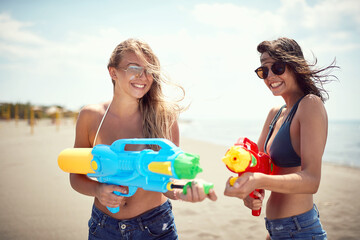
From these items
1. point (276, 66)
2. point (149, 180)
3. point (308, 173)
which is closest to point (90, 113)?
point (149, 180)

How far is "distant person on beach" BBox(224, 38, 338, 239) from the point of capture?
1.68 m

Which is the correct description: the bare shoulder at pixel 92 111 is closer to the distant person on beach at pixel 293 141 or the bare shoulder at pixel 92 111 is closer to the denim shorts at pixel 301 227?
the distant person on beach at pixel 293 141

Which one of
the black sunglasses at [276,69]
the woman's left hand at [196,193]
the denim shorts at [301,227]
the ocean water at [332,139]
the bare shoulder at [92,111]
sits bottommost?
the ocean water at [332,139]

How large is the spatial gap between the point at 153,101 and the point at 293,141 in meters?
1.35

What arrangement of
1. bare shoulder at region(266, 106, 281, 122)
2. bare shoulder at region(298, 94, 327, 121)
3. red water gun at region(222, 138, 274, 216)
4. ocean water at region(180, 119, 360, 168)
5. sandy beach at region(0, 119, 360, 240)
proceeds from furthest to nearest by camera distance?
ocean water at region(180, 119, 360, 168)
sandy beach at region(0, 119, 360, 240)
bare shoulder at region(266, 106, 281, 122)
bare shoulder at region(298, 94, 327, 121)
red water gun at region(222, 138, 274, 216)

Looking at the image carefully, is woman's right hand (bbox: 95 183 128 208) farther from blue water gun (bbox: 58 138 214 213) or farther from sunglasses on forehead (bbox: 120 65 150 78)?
sunglasses on forehead (bbox: 120 65 150 78)

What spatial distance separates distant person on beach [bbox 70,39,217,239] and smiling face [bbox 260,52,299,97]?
0.91 m

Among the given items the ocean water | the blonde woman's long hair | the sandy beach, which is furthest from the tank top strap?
the ocean water

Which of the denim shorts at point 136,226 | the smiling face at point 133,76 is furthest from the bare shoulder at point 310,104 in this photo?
the denim shorts at point 136,226

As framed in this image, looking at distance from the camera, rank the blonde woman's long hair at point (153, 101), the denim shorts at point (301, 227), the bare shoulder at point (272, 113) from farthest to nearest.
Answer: the bare shoulder at point (272, 113)
the blonde woman's long hair at point (153, 101)
the denim shorts at point (301, 227)

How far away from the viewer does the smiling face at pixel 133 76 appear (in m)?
2.15

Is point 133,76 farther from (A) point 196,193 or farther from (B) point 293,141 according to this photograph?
(B) point 293,141

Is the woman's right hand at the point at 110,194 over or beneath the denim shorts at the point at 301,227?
over

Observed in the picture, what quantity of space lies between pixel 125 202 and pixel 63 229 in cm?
347
